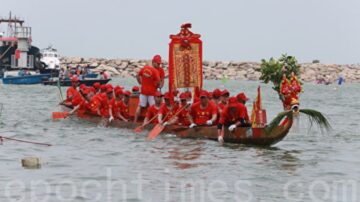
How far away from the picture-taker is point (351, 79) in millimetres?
108750

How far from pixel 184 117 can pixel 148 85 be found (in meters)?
2.34

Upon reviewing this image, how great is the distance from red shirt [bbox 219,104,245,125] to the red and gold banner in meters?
3.42

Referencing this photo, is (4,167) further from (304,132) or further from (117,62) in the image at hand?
(117,62)

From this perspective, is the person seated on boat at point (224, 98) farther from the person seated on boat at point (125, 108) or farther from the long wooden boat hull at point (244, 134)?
the person seated on boat at point (125, 108)

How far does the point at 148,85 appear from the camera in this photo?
22062 millimetres

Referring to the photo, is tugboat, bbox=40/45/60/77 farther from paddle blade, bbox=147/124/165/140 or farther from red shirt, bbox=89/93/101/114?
paddle blade, bbox=147/124/165/140

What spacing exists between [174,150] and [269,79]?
7.76m

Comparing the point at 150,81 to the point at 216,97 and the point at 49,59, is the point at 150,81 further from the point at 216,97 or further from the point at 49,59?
the point at 49,59

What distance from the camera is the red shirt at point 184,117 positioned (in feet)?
65.6

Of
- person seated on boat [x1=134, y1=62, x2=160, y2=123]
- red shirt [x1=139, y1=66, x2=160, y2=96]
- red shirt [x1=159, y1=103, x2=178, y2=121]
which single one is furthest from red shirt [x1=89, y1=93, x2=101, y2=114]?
red shirt [x1=159, y1=103, x2=178, y2=121]

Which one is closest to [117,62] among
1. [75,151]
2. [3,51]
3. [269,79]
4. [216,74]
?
[216,74]

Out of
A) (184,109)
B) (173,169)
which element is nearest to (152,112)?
(184,109)

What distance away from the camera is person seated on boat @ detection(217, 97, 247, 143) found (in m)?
17.8

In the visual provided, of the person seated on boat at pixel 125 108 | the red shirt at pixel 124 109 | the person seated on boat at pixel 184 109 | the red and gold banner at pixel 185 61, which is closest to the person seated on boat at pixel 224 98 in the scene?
the person seated on boat at pixel 184 109
